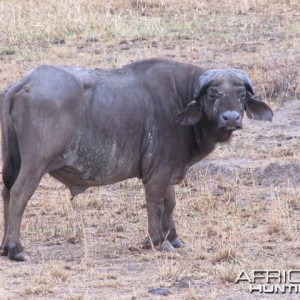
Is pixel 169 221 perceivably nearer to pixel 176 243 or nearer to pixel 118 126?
pixel 176 243

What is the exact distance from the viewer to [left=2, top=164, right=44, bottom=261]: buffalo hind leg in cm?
1019

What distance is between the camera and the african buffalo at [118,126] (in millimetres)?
10195

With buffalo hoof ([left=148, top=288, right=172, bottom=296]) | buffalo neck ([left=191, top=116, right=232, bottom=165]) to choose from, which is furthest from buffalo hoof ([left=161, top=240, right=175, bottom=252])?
buffalo hoof ([left=148, top=288, right=172, bottom=296])

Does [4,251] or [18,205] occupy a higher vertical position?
[18,205]

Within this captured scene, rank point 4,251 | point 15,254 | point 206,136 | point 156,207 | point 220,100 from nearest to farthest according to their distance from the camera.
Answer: point 15,254 → point 4,251 → point 220,100 → point 156,207 → point 206,136

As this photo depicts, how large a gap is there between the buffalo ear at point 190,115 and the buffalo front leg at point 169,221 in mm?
722

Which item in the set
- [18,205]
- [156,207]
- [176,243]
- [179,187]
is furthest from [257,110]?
[179,187]

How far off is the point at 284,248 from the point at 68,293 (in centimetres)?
247

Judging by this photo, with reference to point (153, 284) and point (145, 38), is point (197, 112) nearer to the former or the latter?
point (153, 284)

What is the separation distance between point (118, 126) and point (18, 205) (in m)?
1.13

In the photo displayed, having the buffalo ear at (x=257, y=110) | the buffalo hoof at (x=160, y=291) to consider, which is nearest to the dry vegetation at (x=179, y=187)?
the buffalo hoof at (x=160, y=291)

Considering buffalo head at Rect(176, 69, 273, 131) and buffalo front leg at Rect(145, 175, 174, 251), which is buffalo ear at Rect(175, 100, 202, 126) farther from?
buffalo front leg at Rect(145, 175, 174, 251)

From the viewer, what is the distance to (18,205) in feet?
33.6

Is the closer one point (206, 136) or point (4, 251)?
point (4, 251)
